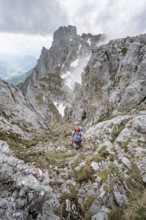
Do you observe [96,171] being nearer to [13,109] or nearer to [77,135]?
[77,135]

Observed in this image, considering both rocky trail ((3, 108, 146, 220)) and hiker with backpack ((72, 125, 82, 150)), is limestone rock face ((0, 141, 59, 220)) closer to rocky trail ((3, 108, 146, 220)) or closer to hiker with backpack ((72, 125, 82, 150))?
rocky trail ((3, 108, 146, 220))

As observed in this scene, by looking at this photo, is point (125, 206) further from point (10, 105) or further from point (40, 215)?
point (10, 105)

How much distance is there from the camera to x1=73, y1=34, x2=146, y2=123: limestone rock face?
1647 inches

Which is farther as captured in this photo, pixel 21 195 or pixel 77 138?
pixel 77 138

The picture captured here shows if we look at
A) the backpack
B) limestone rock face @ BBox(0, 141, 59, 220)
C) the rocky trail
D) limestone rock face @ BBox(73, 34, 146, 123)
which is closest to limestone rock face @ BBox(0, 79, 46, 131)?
the rocky trail

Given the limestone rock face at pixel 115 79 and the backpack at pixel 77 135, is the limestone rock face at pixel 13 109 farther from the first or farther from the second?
the limestone rock face at pixel 115 79

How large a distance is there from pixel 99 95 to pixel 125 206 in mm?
43637

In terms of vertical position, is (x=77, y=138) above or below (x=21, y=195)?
above

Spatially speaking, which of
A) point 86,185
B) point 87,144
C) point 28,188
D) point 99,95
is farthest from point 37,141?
point 99,95

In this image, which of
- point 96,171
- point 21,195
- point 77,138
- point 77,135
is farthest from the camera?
point 77,135

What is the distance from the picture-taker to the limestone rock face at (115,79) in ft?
137

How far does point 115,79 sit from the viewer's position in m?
51.8

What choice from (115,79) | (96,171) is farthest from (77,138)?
(115,79)

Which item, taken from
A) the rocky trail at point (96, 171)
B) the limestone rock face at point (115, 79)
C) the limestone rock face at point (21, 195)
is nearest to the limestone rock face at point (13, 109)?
the rocky trail at point (96, 171)
